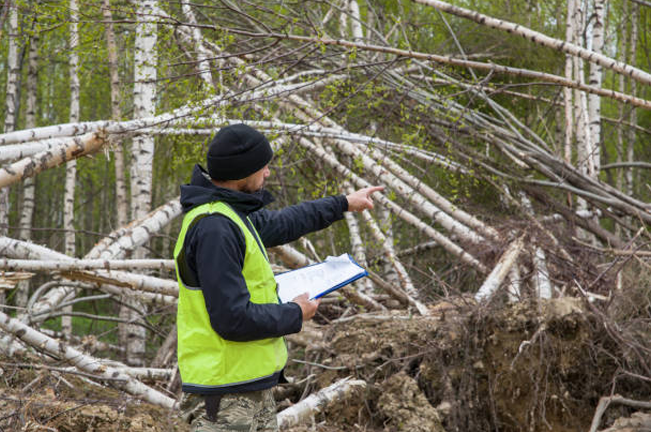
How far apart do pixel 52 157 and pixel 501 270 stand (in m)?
3.87

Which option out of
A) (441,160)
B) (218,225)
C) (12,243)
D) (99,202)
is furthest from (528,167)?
(99,202)

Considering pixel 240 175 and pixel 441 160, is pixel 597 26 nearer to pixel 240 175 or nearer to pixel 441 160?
pixel 441 160

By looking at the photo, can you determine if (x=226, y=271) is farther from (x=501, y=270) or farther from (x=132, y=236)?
(x=501, y=270)

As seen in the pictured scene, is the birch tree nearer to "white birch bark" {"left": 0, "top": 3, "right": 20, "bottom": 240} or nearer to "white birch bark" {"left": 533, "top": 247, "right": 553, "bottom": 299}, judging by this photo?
"white birch bark" {"left": 0, "top": 3, "right": 20, "bottom": 240}

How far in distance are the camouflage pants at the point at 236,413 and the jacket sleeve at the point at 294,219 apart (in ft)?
2.49

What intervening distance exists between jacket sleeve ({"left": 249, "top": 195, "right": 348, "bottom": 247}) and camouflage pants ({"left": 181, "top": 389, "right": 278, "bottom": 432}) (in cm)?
76

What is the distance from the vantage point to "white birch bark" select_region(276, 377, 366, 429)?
4.34m

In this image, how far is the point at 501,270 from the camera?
609 centimetres

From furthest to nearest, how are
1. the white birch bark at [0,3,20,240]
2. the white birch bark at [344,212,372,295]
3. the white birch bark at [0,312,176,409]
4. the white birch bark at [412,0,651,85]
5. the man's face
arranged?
the white birch bark at [0,3,20,240] < the white birch bark at [344,212,372,295] < the white birch bark at [412,0,651,85] < the white birch bark at [0,312,176,409] < the man's face

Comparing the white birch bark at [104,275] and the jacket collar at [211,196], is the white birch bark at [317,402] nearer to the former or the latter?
the white birch bark at [104,275]

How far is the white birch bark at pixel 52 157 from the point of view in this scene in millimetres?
4422

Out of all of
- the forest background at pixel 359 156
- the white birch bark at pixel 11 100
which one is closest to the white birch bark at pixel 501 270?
the forest background at pixel 359 156

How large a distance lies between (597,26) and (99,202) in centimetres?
1680

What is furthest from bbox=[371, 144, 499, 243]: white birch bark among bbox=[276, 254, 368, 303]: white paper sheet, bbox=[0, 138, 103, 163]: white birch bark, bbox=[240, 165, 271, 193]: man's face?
bbox=[240, 165, 271, 193]: man's face
